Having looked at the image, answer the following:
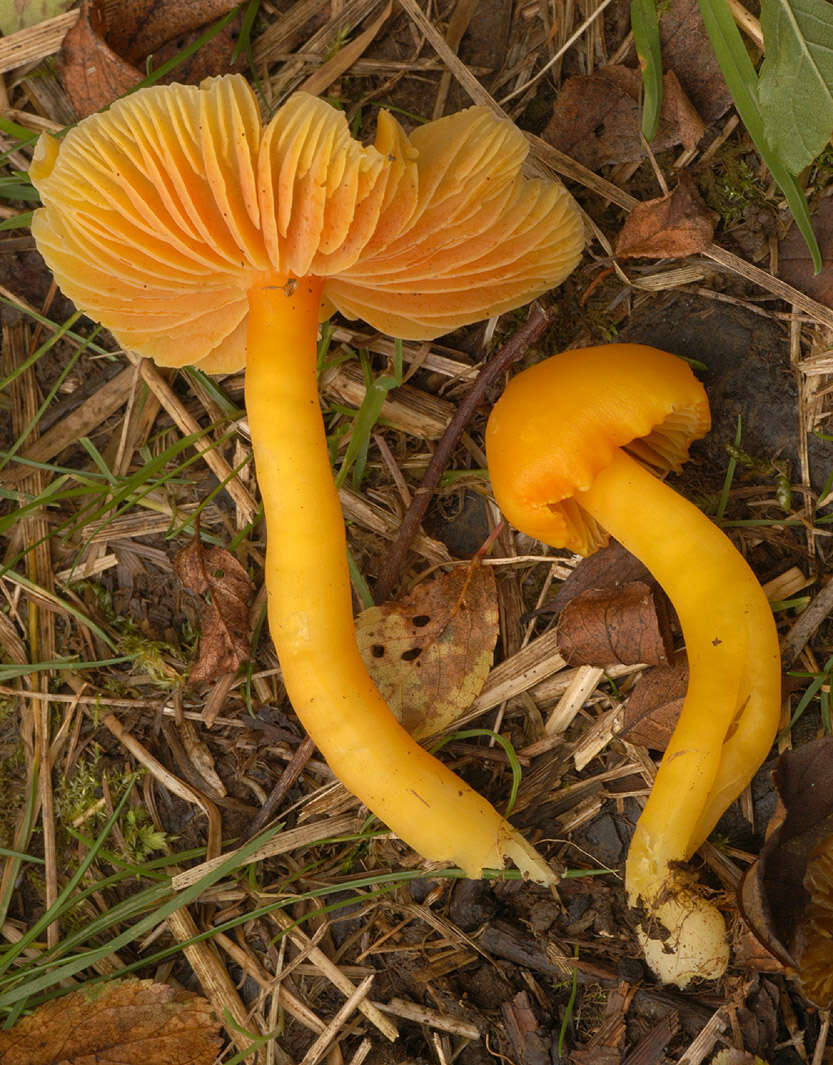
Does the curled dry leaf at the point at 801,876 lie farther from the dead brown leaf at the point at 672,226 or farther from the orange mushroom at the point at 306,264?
the dead brown leaf at the point at 672,226

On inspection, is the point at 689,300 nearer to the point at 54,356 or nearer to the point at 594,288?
the point at 594,288

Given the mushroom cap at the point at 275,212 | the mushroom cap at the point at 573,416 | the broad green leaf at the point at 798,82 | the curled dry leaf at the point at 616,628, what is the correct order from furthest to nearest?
the curled dry leaf at the point at 616,628 → the mushroom cap at the point at 573,416 → the broad green leaf at the point at 798,82 → the mushroom cap at the point at 275,212

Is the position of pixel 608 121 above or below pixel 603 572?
above

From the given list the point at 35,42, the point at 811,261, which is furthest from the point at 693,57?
the point at 35,42

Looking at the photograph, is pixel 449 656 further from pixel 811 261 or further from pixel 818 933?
pixel 811 261

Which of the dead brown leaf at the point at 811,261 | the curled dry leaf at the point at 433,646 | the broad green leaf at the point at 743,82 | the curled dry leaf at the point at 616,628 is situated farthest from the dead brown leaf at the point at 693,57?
the curled dry leaf at the point at 433,646

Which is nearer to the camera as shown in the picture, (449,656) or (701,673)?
(701,673)
